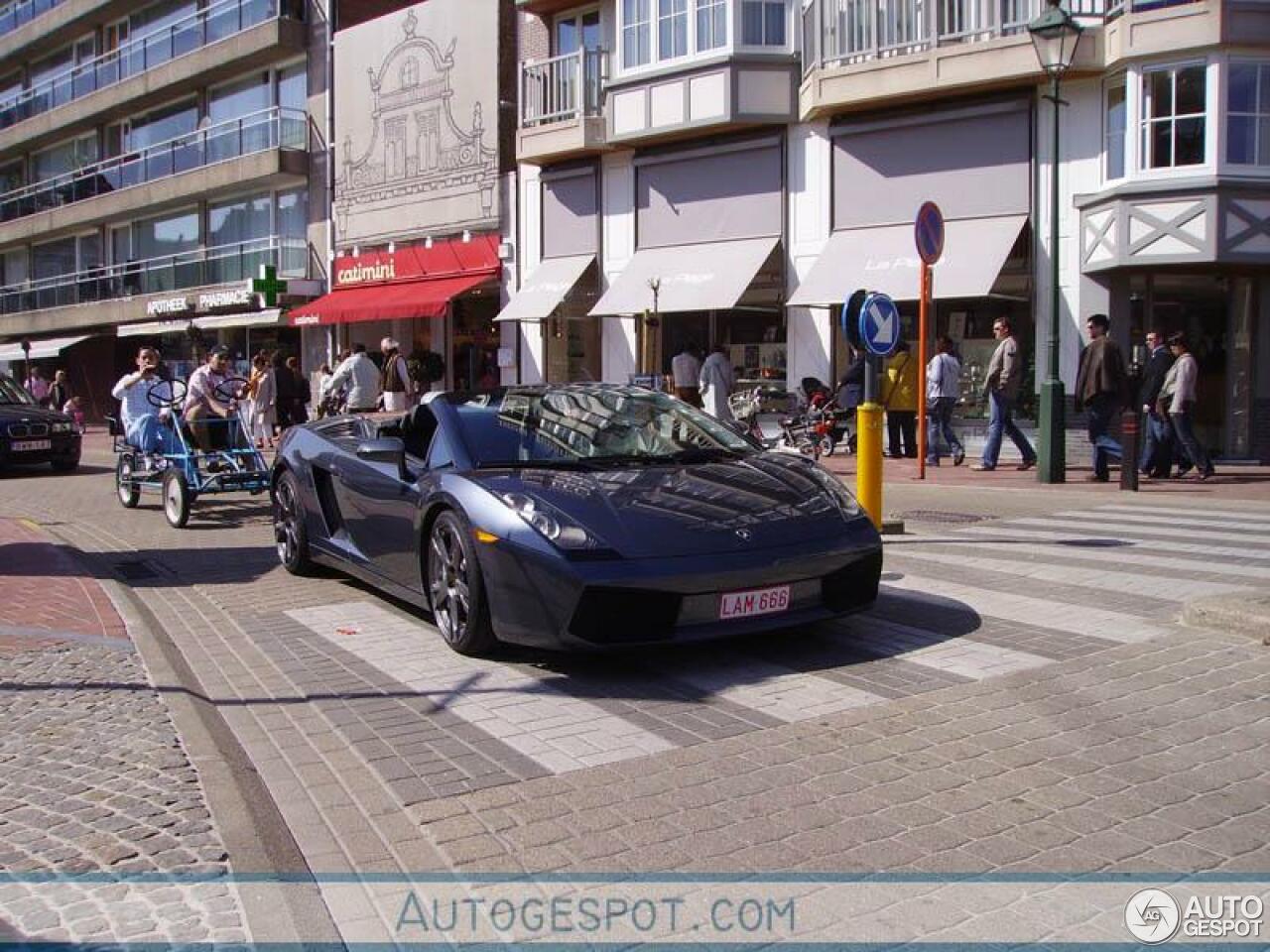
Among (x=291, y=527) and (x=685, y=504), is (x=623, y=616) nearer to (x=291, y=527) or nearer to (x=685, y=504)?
(x=685, y=504)

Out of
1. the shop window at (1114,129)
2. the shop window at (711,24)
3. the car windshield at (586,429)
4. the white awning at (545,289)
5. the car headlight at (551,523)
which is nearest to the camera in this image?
the car headlight at (551,523)

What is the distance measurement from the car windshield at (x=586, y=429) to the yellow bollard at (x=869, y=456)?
2.04 m

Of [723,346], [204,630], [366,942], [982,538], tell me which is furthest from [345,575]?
[723,346]

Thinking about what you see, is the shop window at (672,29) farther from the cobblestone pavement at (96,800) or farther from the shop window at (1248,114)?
the cobblestone pavement at (96,800)

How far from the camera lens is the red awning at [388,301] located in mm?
26297

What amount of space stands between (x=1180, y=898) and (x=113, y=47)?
152 ft

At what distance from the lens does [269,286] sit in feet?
99.6

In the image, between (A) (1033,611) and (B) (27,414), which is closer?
(A) (1033,611)

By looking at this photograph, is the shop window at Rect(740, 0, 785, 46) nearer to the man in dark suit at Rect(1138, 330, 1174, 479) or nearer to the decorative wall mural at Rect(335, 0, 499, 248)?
the decorative wall mural at Rect(335, 0, 499, 248)

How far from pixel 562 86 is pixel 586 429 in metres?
19.1

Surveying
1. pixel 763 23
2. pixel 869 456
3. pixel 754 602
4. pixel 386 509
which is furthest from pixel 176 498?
pixel 763 23

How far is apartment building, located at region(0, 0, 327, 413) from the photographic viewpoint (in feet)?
106

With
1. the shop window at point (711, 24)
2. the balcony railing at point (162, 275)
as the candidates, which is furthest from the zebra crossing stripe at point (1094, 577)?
the balcony railing at point (162, 275)

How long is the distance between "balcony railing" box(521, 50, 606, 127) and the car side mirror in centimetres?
1792
